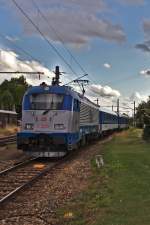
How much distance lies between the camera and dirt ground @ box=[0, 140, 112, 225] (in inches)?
402

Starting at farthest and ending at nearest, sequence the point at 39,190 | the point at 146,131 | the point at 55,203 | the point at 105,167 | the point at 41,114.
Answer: the point at 146,131 < the point at 41,114 < the point at 105,167 < the point at 39,190 < the point at 55,203

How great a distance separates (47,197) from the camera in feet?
41.7

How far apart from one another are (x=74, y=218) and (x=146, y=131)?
32.5 m

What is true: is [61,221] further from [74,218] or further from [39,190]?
[39,190]

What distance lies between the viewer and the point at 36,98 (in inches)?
921

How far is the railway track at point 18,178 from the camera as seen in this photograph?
13009mm

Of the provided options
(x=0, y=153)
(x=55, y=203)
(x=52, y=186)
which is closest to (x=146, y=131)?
(x=0, y=153)

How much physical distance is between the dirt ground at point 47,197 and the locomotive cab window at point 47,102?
12.8 feet

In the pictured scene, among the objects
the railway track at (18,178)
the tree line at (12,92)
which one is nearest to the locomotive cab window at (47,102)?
the railway track at (18,178)

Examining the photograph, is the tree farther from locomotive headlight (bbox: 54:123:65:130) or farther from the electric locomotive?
locomotive headlight (bbox: 54:123:65:130)

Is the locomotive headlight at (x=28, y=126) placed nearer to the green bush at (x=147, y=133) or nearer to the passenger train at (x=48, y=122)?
the passenger train at (x=48, y=122)

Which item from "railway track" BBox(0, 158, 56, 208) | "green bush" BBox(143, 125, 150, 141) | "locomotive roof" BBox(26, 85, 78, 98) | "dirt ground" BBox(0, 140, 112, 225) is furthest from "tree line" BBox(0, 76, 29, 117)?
"dirt ground" BBox(0, 140, 112, 225)

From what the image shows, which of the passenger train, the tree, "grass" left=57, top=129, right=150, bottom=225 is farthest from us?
the tree

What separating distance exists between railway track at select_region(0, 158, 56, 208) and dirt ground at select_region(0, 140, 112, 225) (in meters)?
0.19
